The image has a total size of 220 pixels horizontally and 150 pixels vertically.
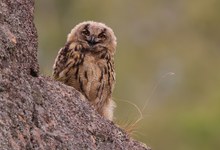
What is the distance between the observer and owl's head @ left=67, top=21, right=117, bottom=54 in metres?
9.75

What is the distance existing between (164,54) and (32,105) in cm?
3416

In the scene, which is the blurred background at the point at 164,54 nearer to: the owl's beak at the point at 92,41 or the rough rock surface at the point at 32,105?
the owl's beak at the point at 92,41

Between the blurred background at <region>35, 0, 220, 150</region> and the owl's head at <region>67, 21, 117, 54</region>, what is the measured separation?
17.1 metres

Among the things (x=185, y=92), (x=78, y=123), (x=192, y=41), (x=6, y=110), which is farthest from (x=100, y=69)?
(x=192, y=41)

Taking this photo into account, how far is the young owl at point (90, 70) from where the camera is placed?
9117 mm

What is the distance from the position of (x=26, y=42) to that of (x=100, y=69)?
6.57ft

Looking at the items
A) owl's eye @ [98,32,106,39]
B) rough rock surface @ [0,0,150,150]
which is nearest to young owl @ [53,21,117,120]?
owl's eye @ [98,32,106,39]

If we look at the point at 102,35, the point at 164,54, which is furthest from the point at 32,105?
the point at 164,54

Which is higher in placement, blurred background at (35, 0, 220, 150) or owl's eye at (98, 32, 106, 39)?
blurred background at (35, 0, 220, 150)

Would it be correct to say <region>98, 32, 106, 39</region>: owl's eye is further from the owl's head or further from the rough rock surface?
the rough rock surface

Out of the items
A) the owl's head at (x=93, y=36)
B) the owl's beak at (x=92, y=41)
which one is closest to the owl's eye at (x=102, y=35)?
the owl's head at (x=93, y=36)

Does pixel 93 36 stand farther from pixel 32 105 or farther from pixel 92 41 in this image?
pixel 32 105

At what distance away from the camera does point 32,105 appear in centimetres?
724

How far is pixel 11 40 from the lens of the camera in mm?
7230
